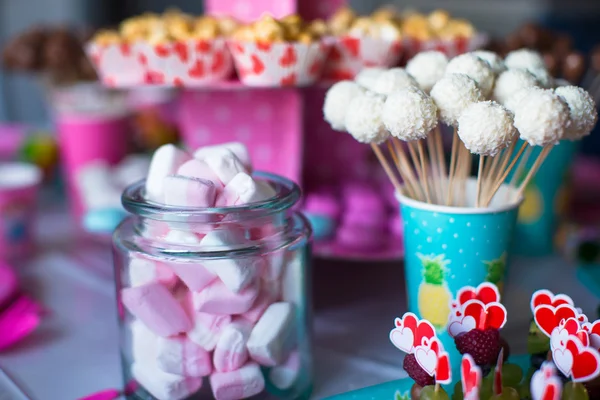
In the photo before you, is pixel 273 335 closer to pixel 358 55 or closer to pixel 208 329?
pixel 208 329

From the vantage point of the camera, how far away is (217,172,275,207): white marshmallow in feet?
1.86

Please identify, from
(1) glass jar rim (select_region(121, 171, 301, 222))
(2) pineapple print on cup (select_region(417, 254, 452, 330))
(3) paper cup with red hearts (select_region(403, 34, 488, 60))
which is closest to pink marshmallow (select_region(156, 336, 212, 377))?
(1) glass jar rim (select_region(121, 171, 301, 222))

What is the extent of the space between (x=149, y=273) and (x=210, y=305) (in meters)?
0.07

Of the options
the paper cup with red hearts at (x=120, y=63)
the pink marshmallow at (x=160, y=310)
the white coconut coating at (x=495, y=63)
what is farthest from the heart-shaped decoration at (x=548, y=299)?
the paper cup with red hearts at (x=120, y=63)

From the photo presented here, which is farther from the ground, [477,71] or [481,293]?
[477,71]

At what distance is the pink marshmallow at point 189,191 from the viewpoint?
0.55m

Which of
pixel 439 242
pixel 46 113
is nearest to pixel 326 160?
pixel 439 242

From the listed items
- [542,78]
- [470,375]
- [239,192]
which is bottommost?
[470,375]

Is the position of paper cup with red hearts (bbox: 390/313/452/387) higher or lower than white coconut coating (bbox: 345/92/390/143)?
lower

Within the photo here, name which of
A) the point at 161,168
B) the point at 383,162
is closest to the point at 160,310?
the point at 161,168

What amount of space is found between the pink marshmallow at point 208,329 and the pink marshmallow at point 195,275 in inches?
1.1

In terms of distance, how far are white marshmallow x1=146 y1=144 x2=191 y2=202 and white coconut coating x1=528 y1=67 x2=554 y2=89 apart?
0.35 m

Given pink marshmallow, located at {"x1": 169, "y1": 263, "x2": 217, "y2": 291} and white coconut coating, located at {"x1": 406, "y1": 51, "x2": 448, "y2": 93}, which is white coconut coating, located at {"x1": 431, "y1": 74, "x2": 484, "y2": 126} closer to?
white coconut coating, located at {"x1": 406, "y1": 51, "x2": 448, "y2": 93}

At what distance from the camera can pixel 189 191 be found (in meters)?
0.55
